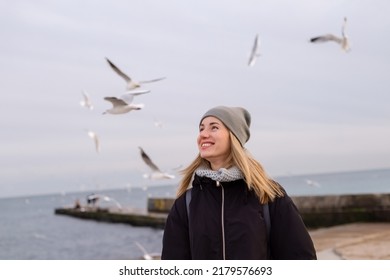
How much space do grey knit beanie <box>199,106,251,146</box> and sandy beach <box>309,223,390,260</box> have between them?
416cm

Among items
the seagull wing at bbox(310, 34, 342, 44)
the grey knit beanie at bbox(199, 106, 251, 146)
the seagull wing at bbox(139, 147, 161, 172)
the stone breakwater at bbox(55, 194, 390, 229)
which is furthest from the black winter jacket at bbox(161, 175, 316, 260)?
the stone breakwater at bbox(55, 194, 390, 229)

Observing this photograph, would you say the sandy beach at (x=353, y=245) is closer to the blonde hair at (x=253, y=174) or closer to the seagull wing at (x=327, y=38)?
the seagull wing at (x=327, y=38)

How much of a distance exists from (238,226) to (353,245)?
17.7 ft

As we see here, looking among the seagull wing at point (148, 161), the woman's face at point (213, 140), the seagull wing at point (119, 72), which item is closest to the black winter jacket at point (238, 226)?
the woman's face at point (213, 140)

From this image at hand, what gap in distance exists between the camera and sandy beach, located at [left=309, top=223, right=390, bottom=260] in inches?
257

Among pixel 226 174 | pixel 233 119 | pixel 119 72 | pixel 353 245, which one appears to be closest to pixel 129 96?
pixel 119 72

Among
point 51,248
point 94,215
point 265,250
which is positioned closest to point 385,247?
point 265,250

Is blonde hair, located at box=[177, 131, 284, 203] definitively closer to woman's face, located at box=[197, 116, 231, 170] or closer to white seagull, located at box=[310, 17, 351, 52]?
woman's face, located at box=[197, 116, 231, 170]

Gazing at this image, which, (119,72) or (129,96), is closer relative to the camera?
(129,96)

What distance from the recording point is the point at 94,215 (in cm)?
3869

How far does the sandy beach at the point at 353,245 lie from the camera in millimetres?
6531

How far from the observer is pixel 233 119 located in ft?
8.31

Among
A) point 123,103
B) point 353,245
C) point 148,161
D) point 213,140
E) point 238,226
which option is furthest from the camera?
point 353,245

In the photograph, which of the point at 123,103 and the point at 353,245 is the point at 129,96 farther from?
the point at 353,245
